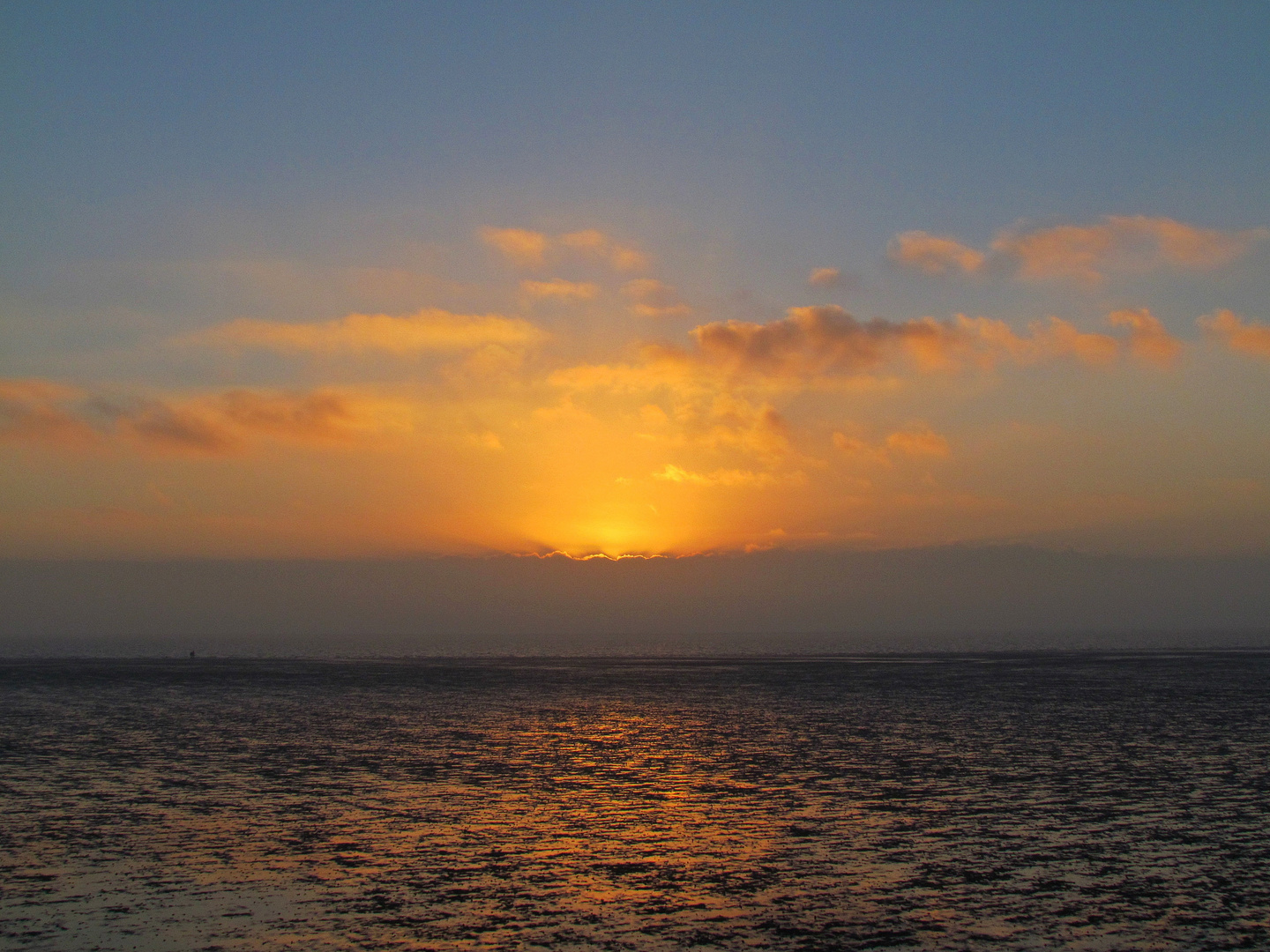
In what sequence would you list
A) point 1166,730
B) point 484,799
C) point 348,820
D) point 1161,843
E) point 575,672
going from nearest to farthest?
point 1161,843, point 348,820, point 484,799, point 1166,730, point 575,672

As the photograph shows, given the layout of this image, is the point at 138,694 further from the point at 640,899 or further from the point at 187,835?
the point at 640,899

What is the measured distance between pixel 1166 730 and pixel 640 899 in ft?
101

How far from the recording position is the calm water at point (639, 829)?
1543cm

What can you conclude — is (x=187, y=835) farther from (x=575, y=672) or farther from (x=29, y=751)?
(x=575, y=672)

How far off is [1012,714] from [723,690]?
21895 millimetres

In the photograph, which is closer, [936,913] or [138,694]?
[936,913]

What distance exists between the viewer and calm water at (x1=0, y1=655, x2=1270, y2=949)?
50.6 feet

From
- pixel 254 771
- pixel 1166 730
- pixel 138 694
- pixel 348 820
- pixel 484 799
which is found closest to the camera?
pixel 348 820

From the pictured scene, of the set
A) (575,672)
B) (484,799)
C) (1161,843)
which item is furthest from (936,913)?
(575,672)

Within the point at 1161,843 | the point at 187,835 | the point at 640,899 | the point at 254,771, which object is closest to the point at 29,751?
the point at 254,771

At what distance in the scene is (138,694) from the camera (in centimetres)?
6288

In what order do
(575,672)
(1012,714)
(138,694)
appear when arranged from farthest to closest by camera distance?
(575,672) → (138,694) → (1012,714)

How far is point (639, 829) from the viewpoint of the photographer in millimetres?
22047

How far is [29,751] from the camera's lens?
35.3 meters
